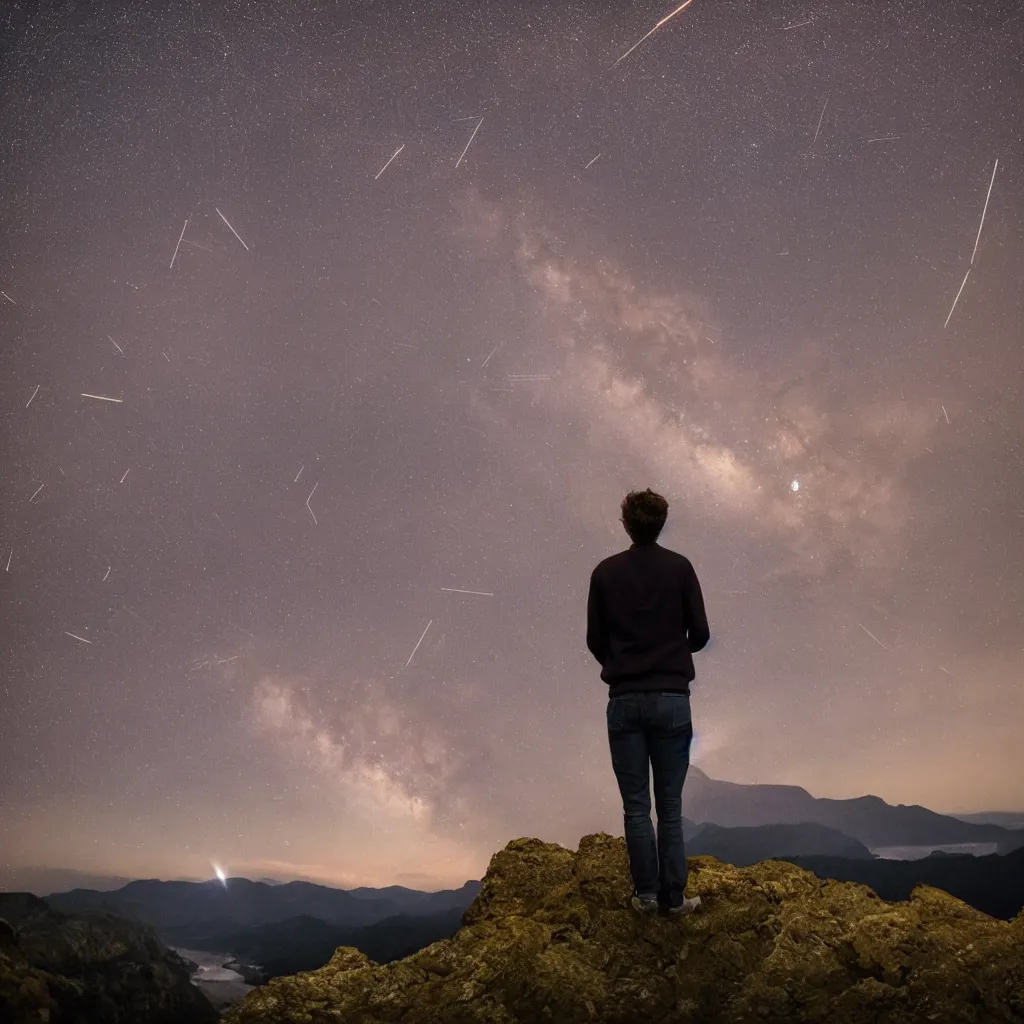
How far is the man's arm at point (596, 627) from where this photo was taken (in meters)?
5.12

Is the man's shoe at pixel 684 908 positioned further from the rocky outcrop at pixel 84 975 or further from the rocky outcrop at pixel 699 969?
the rocky outcrop at pixel 84 975

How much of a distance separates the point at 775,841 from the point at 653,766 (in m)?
91.3

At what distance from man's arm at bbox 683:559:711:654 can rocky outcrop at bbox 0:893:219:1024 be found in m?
3.98

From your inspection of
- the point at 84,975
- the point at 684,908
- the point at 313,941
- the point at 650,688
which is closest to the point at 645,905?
the point at 684,908

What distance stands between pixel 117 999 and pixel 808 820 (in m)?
106

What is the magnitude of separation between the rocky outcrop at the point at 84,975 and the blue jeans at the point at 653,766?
3.03 m

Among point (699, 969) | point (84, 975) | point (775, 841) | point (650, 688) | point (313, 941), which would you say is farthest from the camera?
point (775, 841)

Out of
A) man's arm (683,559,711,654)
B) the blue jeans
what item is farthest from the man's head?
the blue jeans

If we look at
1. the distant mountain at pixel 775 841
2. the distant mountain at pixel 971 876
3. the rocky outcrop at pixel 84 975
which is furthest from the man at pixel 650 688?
the distant mountain at pixel 775 841

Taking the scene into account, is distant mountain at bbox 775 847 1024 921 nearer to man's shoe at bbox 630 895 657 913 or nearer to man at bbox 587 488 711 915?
man's shoe at bbox 630 895 657 913

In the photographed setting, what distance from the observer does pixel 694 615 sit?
4922 millimetres

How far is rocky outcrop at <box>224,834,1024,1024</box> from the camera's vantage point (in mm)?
4496

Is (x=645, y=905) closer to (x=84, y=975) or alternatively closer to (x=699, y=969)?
(x=699, y=969)

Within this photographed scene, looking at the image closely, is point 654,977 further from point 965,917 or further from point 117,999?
point 117,999
